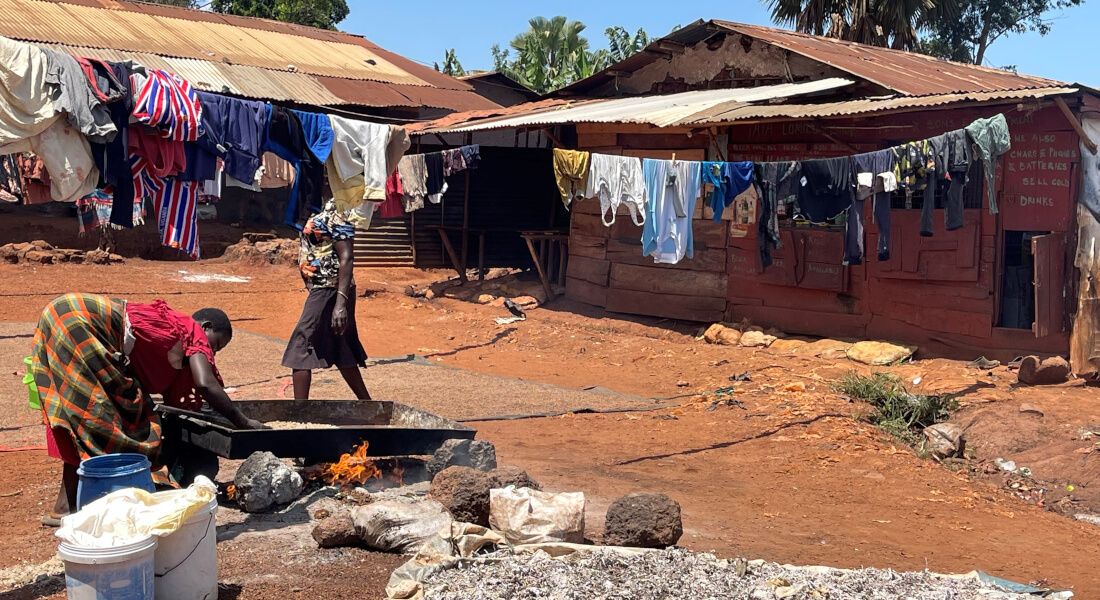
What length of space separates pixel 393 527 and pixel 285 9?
2438 cm

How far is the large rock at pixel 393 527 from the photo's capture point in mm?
4395

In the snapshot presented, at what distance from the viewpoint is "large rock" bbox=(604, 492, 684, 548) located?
4.39 meters

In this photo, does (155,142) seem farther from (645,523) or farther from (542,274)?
(542,274)

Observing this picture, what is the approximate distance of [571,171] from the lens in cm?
987

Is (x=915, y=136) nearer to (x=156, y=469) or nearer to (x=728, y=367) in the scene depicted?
(x=728, y=367)

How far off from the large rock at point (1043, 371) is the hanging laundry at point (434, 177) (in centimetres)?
684

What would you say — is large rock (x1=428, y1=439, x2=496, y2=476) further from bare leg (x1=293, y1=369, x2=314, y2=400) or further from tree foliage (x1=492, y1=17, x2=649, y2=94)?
tree foliage (x1=492, y1=17, x2=649, y2=94)

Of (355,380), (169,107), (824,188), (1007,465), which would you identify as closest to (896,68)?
(824,188)

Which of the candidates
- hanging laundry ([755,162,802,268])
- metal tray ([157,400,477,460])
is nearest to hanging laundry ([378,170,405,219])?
metal tray ([157,400,477,460])

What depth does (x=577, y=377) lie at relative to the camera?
394 inches

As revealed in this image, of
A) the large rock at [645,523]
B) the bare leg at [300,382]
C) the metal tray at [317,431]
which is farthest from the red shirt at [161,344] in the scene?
the large rock at [645,523]

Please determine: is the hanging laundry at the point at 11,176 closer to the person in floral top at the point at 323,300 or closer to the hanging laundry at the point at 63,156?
the hanging laundry at the point at 63,156

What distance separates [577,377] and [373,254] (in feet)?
25.8

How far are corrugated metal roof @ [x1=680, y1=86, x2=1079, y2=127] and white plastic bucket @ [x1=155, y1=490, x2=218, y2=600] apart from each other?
24.3 ft
